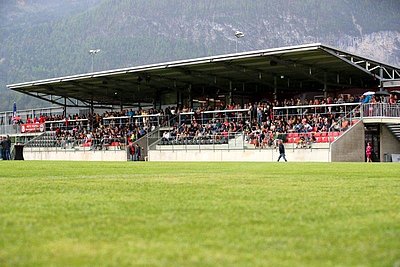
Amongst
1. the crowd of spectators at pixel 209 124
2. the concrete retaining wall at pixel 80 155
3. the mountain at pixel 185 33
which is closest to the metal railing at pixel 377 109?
the crowd of spectators at pixel 209 124

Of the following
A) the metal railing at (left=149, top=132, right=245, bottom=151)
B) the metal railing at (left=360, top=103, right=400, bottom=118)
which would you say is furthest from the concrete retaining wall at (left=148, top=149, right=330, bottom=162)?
the metal railing at (left=360, top=103, right=400, bottom=118)

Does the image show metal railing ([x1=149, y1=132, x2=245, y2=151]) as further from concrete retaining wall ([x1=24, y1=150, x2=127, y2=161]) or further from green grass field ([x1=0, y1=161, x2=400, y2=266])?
green grass field ([x1=0, y1=161, x2=400, y2=266])

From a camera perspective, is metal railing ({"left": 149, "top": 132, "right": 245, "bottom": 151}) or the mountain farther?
the mountain

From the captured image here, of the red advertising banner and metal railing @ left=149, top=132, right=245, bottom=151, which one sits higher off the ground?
the red advertising banner

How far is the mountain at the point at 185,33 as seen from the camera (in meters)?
166

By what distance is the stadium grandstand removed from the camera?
43062 millimetres

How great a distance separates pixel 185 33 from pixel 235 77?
13634 cm

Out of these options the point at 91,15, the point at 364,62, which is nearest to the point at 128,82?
the point at 364,62

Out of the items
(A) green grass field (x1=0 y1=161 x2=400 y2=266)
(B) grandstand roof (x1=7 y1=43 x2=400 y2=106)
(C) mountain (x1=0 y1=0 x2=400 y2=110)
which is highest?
(C) mountain (x1=0 y1=0 x2=400 y2=110)

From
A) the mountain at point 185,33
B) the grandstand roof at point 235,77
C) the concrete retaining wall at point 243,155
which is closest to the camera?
the concrete retaining wall at point 243,155

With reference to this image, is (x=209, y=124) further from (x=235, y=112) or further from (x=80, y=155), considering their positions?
(x=80, y=155)

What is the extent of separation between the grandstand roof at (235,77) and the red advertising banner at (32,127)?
2.83m

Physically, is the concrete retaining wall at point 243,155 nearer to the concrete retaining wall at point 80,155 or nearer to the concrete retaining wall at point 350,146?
the concrete retaining wall at point 350,146

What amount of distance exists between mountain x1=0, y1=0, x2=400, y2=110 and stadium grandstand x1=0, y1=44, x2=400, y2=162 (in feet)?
312
